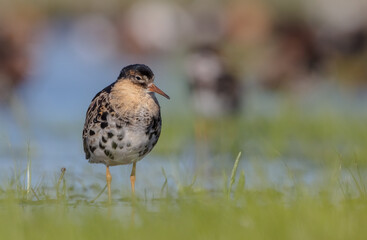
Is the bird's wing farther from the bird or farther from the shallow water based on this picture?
the shallow water

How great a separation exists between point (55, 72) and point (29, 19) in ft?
8.86

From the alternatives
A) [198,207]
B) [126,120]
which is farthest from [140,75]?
[198,207]

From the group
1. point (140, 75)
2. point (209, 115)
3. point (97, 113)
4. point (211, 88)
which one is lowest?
point (97, 113)

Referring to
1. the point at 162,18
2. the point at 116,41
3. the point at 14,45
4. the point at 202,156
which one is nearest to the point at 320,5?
the point at 162,18

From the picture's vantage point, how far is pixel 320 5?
25.2 meters

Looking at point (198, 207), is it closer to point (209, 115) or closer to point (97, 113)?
point (97, 113)

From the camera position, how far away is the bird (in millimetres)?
6859

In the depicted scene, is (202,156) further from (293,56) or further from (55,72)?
(55,72)

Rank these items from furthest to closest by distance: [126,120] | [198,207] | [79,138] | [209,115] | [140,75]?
[79,138], [209,115], [140,75], [126,120], [198,207]

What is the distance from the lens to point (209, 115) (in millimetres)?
12352

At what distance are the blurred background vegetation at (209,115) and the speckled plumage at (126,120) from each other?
1.19ft

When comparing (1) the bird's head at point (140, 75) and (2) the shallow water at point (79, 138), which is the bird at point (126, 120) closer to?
(1) the bird's head at point (140, 75)

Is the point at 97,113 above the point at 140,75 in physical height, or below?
below

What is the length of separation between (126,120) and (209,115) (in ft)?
18.3
